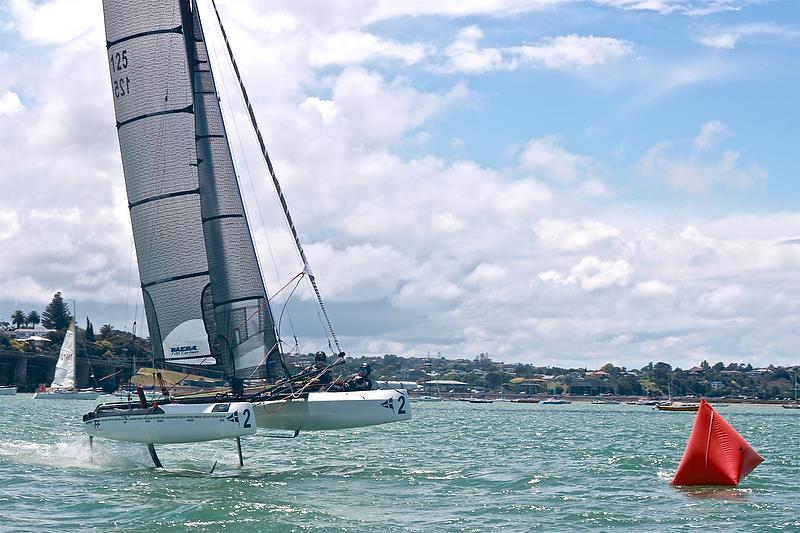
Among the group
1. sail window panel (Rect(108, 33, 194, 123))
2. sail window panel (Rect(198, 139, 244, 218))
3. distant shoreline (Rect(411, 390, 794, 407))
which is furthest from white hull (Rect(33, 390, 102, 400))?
sail window panel (Rect(108, 33, 194, 123))

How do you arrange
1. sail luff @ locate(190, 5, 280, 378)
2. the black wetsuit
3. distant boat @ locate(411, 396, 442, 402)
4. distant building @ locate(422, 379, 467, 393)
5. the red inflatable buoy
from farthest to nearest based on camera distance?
distant building @ locate(422, 379, 467, 393)
distant boat @ locate(411, 396, 442, 402)
sail luff @ locate(190, 5, 280, 378)
the black wetsuit
the red inflatable buoy

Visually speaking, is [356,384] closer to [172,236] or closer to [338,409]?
[338,409]

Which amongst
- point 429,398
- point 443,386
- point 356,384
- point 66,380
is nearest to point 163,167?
point 356,384

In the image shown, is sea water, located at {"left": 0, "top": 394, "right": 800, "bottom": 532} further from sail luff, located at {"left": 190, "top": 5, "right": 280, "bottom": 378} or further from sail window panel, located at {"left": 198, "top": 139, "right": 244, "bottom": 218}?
sail window panel, located at {"left": 198, "top": 139, "right": 244, "bottom": 218}

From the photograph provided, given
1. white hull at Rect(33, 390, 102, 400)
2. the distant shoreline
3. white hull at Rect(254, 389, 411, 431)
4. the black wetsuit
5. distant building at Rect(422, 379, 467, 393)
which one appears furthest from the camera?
distant building at Rect(422, 379, 467, 393)

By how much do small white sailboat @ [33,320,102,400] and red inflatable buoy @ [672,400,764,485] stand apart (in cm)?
7279

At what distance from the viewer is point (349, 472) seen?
870 inches

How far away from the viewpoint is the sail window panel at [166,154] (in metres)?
23.1

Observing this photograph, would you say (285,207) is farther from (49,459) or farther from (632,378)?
(632,378)

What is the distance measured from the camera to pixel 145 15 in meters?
23.4

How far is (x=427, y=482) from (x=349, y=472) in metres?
2.35

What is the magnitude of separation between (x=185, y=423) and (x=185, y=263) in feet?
13.8

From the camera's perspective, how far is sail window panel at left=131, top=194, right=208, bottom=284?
23.1 metres

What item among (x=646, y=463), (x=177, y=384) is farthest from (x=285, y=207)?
(x=646, y=463)
